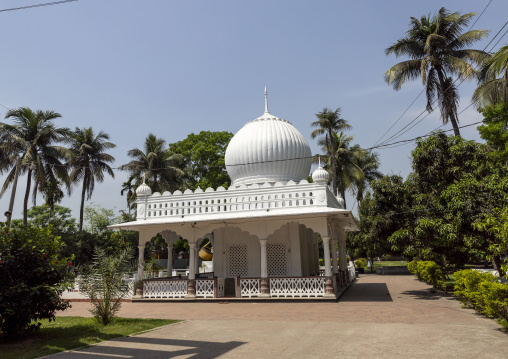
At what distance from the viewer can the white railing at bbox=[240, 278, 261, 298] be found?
1496 centimetres

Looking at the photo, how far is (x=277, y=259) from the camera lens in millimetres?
16688

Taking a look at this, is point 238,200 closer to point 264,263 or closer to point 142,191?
point 264,263

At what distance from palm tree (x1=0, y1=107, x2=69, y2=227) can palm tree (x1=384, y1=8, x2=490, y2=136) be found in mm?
24435

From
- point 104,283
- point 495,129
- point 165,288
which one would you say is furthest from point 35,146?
point 495,129

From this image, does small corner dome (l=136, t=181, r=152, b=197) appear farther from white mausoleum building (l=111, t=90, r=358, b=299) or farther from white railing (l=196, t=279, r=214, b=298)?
white railing (l=196, t=279, r=214, b=298)

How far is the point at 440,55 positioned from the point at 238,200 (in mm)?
13703

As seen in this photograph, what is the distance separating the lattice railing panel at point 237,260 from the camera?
17.1m

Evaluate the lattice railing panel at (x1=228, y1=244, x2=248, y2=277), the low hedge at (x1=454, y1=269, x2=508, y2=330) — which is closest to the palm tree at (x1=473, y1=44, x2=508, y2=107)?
the low hedge at (x1=454, y1=269, x2=508, y2=330)

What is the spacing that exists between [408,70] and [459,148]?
780 cm

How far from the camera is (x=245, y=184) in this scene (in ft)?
62.3

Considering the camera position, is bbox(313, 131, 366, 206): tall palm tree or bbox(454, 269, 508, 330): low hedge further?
bbox(313, 131, 366, 206): tall palm tree

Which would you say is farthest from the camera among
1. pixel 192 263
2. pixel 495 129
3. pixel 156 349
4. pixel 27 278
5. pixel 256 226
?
pixel 495 129

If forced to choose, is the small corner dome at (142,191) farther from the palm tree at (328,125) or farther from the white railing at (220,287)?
the palm tree at (328,125)

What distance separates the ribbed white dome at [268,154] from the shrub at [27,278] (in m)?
11.5
